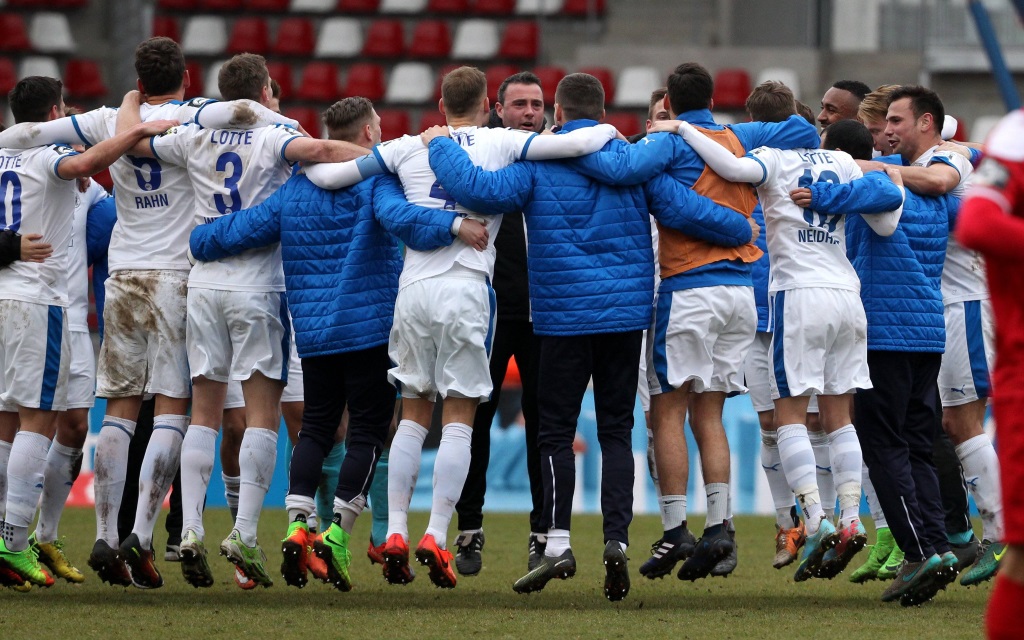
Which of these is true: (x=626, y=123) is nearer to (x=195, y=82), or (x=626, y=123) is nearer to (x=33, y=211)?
(x=195, y=82)

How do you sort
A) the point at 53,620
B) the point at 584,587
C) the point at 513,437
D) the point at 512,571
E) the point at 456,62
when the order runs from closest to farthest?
the point at 53,620 → the point at 584,587 → the point at 512,571 → the point at 513,437 → the point at 456,62

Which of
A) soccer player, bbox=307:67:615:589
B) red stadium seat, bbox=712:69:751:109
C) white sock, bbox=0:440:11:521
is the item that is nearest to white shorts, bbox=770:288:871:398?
soccer player, bbox=307:67:615:589

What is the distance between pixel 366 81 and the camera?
60.4 feet

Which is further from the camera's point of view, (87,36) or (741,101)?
(87,36)

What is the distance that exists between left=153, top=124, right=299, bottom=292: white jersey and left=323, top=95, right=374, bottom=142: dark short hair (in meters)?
0.22

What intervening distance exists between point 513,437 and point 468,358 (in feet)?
19.2

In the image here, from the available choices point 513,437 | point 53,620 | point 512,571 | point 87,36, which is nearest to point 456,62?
point 87,36

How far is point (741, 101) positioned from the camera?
17516mm

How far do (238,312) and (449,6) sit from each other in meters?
13.7

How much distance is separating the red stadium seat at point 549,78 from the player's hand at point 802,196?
420 inches

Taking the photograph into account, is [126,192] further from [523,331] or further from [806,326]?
[806,326]

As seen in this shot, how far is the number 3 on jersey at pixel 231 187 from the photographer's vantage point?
6.62m

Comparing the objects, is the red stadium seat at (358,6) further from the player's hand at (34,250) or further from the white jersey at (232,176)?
the player's hand at (34,250)

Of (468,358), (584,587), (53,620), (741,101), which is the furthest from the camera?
(741,101)
